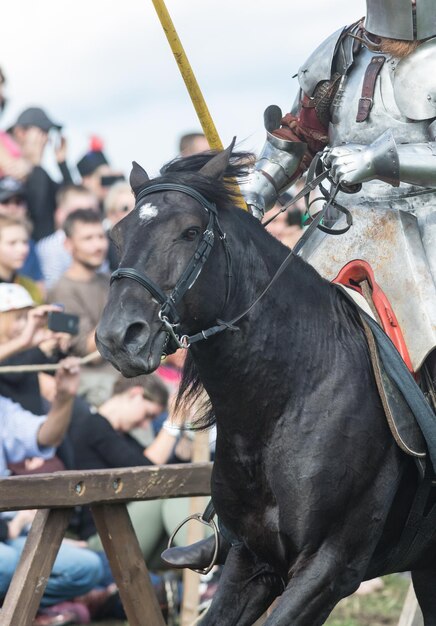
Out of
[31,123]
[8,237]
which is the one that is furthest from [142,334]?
[31,123]

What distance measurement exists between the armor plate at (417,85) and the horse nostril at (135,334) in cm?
162

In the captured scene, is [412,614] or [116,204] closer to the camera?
[412,614]

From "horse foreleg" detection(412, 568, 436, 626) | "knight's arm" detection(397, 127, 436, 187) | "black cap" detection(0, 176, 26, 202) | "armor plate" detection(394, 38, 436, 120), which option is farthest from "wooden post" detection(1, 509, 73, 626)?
"black cap" detection(0, 176, 26, 202)

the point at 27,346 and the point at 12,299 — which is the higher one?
the point at 12,299

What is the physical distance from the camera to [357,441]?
4711mm

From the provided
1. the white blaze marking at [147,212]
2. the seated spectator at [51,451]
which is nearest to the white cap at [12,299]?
the seated spectator at [51,451]

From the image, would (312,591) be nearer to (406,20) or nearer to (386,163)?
(386,163)

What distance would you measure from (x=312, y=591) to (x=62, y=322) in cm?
315

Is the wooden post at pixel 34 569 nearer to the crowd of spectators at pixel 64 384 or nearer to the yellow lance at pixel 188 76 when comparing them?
the crowd of spectators at pixel 64 384

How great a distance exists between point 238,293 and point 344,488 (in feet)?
2.59

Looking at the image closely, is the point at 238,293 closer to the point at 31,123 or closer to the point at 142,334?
the point at 142,334

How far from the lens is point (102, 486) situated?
5.78 meters

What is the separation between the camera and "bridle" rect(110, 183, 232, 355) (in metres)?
4.21

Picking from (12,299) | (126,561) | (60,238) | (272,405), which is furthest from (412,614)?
(60,238)
